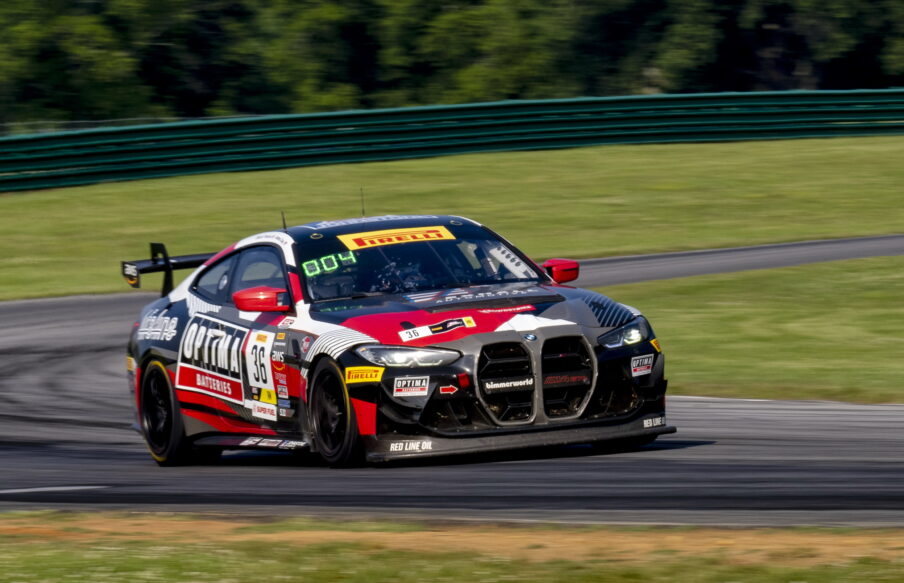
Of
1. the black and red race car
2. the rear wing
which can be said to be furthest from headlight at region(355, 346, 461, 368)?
the rear wing

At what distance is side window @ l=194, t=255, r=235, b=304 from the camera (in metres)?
9.48

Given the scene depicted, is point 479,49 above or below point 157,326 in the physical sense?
above

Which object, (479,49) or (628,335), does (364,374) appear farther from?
(479,49)

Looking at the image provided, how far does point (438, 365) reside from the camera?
7.66 m

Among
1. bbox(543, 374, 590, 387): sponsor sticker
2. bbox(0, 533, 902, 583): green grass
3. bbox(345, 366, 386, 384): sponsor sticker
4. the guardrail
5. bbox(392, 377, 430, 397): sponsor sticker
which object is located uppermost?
the guardrail

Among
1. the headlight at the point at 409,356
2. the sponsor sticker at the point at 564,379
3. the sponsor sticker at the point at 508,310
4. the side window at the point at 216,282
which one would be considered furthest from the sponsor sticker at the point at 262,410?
the sponsor sticker at the point at 564,379

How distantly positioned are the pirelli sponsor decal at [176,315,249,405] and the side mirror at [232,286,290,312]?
38 centimetres

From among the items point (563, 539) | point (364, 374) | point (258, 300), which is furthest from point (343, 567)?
point (258, 300)

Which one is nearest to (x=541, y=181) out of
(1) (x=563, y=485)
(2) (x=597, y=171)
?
(2) (x=597, y=171)

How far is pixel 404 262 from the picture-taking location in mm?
8844

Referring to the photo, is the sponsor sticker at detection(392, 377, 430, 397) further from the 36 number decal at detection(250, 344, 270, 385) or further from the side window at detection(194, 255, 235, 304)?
the side window at detection(194, 255, 235, 304)

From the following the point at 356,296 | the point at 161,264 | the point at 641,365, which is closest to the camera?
the point at 641,365

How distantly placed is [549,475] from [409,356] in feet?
3.01

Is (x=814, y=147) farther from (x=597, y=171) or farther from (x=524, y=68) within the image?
(x=524, y=68)
